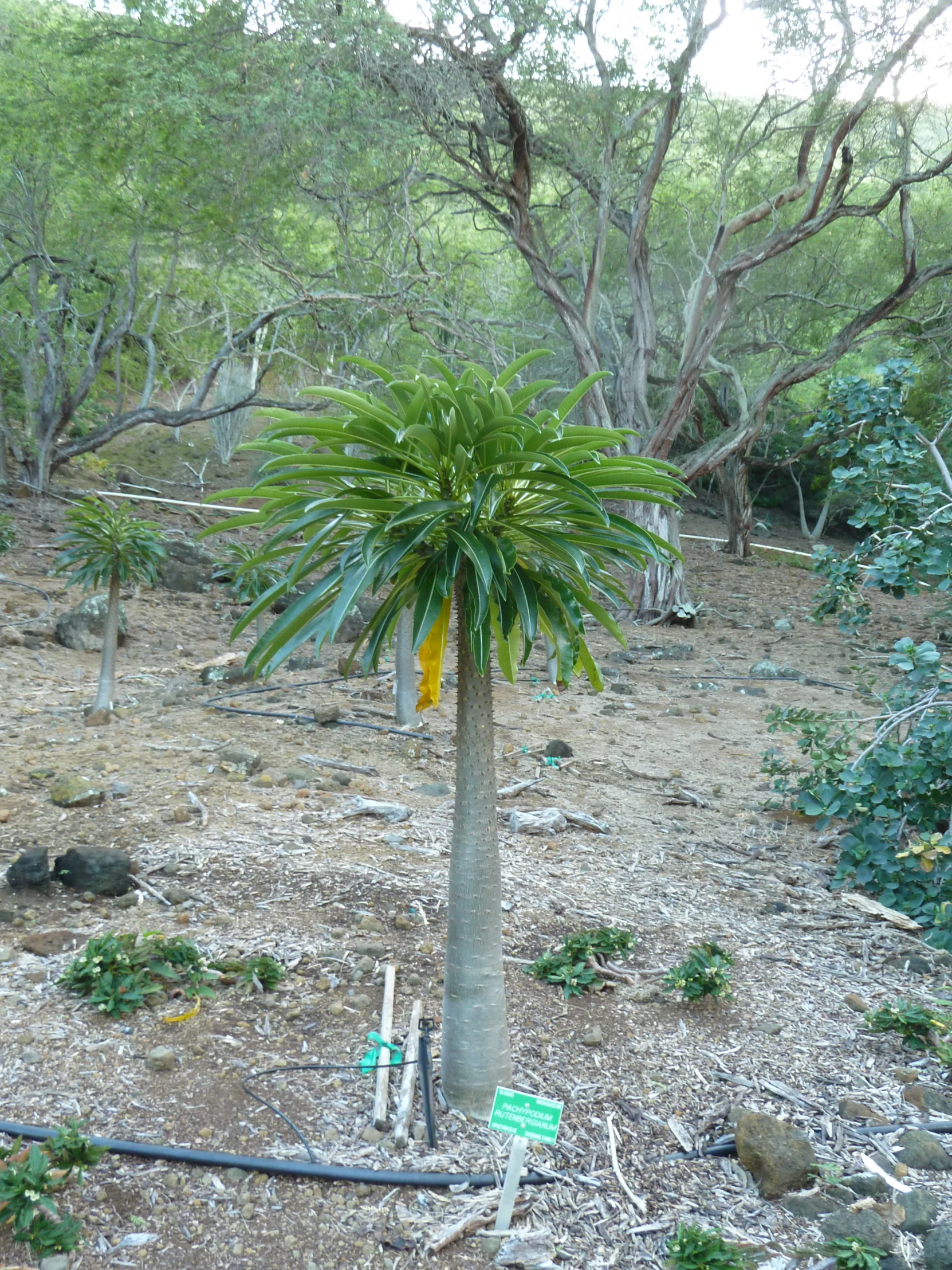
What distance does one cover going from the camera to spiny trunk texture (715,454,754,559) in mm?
17359

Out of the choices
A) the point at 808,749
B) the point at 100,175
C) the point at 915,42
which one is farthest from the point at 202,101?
the point at 808,749

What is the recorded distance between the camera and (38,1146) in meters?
2.29

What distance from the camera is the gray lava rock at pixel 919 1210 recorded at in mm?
2523

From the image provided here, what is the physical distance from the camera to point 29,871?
3879 mm

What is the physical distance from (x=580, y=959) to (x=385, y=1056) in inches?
38.8

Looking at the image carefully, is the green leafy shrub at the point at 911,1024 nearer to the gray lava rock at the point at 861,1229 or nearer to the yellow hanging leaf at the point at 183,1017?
the gray lava rock at the point at 861,1229

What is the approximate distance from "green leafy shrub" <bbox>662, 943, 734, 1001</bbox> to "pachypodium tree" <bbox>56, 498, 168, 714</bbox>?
186 inches

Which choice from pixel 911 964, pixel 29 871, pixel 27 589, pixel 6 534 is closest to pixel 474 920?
pixel 29 871

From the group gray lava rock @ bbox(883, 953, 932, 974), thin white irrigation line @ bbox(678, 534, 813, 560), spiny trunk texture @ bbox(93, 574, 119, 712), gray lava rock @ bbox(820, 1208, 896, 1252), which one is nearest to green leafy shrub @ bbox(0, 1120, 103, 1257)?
gray lava rock @ bbox(820, 1208, 896, 1252)

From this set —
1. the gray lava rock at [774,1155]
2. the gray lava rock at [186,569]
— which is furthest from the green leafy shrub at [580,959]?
the gray lava rock at [186,569]

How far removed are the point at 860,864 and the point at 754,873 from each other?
64 cm

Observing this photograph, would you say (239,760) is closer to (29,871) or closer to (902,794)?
(29,871)

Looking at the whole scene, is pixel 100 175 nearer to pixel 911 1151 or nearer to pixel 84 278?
pixel 84 278

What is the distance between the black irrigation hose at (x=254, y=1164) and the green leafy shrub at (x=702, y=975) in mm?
1237
